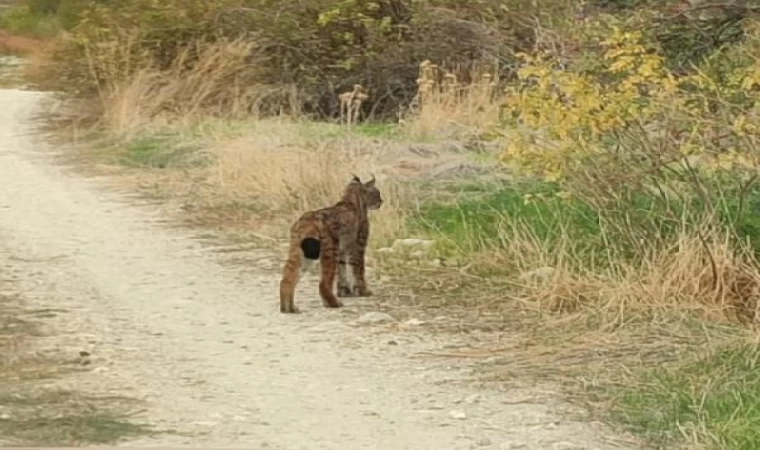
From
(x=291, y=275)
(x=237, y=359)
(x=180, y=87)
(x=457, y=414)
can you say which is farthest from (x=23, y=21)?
(x=457, y=414)

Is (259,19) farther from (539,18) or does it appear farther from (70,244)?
(70,244)

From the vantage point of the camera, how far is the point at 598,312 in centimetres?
914

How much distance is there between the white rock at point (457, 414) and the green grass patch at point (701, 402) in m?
0.68

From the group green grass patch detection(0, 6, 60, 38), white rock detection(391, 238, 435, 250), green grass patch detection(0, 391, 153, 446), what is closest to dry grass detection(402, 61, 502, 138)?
white rock detection(391, 238, 435, 250)

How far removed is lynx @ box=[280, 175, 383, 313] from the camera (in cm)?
976

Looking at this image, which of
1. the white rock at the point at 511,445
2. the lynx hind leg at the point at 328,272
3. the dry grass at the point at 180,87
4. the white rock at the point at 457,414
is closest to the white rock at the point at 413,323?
the lynx hind leg at the point at 328,272

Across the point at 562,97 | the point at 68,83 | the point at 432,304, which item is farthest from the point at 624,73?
the point at 68,83

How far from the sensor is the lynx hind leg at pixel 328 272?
32.2ft

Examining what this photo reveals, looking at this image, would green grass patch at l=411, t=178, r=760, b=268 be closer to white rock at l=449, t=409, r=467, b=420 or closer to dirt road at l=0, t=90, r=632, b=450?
dirt road at l=0, t=90, r=632, b=450

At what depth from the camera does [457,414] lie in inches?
287

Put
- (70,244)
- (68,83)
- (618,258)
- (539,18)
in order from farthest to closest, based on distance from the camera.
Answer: (68,83) < (539,18) < (70,244) < (618,258)

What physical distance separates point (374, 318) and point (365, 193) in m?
1.41

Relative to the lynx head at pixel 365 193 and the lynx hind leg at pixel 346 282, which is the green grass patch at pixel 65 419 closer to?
the lynx hind leg at pixel 346 282

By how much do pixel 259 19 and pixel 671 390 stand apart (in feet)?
52.5
